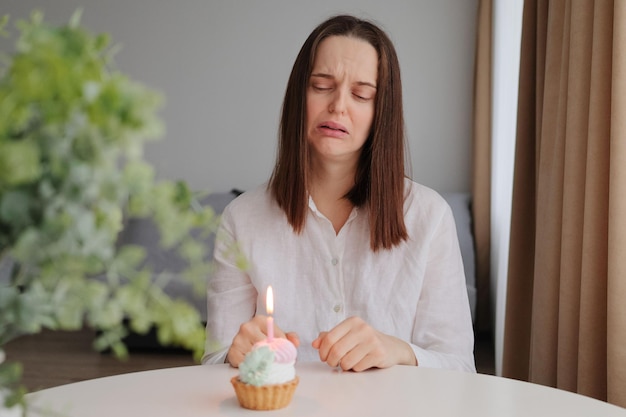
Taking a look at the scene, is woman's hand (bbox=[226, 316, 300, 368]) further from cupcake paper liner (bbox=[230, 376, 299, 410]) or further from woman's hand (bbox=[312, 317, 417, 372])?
cupcake paper liner (bbox=[230, 376, 299, 410])

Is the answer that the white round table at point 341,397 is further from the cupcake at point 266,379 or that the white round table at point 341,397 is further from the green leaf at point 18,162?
the green leaf at point 18,162

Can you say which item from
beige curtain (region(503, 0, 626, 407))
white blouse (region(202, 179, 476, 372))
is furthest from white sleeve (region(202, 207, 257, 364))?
beige curtain (region(503, 0, 626, 407))

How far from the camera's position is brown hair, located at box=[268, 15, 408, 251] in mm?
1819

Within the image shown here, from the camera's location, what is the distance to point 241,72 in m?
5.79

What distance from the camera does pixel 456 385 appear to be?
49.3 inches

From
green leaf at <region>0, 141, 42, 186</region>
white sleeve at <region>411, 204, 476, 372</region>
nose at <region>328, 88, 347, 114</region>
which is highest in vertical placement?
nose at <region>328, 88, 347, 114</region>

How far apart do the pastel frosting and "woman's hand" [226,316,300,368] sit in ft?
0.61

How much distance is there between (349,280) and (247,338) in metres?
0.47

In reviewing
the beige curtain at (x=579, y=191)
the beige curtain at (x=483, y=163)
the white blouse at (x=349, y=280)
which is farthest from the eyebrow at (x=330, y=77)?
the beige curtain at (x=483, y=163)

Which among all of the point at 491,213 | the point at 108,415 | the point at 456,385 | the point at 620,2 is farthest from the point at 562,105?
the point at 491,213

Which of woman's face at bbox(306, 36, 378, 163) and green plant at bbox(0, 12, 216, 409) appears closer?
green plant at bbox(0, 12, 216, 409)

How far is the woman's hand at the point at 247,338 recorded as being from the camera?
139 centimetres

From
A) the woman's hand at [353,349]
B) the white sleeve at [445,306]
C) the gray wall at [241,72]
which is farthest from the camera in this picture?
the gray wall at [241,72]

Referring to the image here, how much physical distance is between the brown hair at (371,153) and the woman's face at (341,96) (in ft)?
0.06
